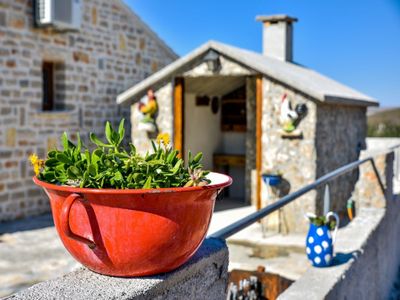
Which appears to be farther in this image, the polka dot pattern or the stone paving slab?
the stone paving slab

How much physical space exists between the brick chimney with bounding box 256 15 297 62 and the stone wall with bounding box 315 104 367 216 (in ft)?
6.73

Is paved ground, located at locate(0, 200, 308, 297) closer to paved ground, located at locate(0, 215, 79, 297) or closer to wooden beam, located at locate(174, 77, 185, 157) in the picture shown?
paved ground, located at locate(0, 215, 79, 297)

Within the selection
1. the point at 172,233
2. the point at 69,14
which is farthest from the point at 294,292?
the point at 69,14

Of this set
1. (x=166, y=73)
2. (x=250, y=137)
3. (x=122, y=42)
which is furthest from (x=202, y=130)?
(x=122, y=42)

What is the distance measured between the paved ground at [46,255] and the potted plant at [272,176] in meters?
0.84

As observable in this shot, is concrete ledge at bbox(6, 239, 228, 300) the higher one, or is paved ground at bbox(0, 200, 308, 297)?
concrete ledge at bbox(6, 239, 228, 300)

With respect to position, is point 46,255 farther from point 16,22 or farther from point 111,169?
point 111,169

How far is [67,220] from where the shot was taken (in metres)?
1.28

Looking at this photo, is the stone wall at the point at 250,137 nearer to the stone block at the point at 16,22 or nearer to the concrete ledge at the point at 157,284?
the stone block at the point at 16,22

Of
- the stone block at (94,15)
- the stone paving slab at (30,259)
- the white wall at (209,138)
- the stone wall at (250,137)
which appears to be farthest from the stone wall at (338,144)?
the stone block at (94,15)

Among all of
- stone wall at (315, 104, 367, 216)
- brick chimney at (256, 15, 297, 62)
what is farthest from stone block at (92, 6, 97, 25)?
stone wall at (315, 104, 367, 216)

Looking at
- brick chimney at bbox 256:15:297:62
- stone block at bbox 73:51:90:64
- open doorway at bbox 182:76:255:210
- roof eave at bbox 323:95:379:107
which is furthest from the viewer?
brick chimney at bbox 256:15:297:62

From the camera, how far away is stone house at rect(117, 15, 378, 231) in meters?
8.10

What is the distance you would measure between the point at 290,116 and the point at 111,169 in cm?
687
